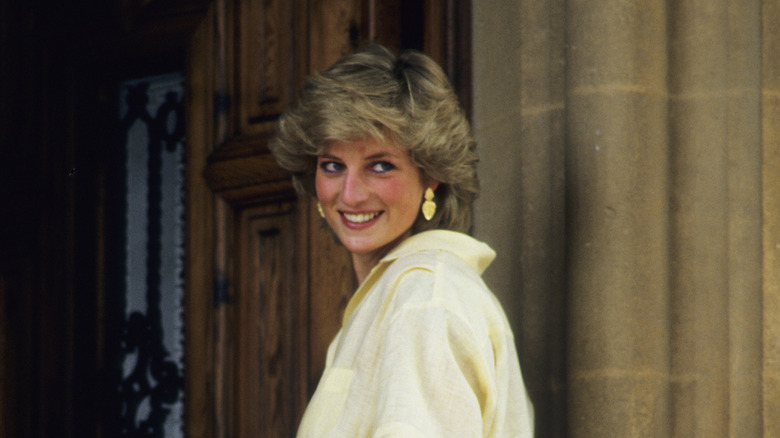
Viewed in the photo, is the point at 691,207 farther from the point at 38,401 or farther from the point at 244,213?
the point at 38,401

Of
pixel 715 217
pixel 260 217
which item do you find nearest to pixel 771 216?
pixel 715 217

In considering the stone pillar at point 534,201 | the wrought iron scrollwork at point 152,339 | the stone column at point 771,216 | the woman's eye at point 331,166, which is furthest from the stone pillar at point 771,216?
the wrought iron scrollwork at point 152,339

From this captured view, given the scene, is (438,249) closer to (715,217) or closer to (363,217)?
(363,217)

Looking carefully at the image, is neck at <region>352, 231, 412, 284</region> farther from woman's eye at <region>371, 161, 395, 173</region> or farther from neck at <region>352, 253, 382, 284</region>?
woman's eye at <region>371, 161, 395, 173</region>

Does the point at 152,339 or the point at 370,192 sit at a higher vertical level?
the point at 370,192

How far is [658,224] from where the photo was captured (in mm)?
2178

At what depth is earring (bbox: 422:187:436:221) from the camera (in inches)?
83.3

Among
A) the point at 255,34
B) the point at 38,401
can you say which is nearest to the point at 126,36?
the point at 255,34

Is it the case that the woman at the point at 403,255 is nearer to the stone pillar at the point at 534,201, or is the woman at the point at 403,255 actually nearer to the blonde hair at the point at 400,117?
the blonde hair at the point at 400,117

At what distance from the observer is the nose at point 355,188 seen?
2.05 m

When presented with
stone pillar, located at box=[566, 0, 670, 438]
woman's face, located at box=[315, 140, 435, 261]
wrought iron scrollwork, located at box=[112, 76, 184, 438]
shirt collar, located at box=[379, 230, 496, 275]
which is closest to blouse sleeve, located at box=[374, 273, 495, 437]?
shirt collar, located at box=[379, 230, 496, 275]

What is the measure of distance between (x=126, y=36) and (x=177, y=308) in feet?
2.26

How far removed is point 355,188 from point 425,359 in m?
0.44

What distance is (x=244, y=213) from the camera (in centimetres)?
282
